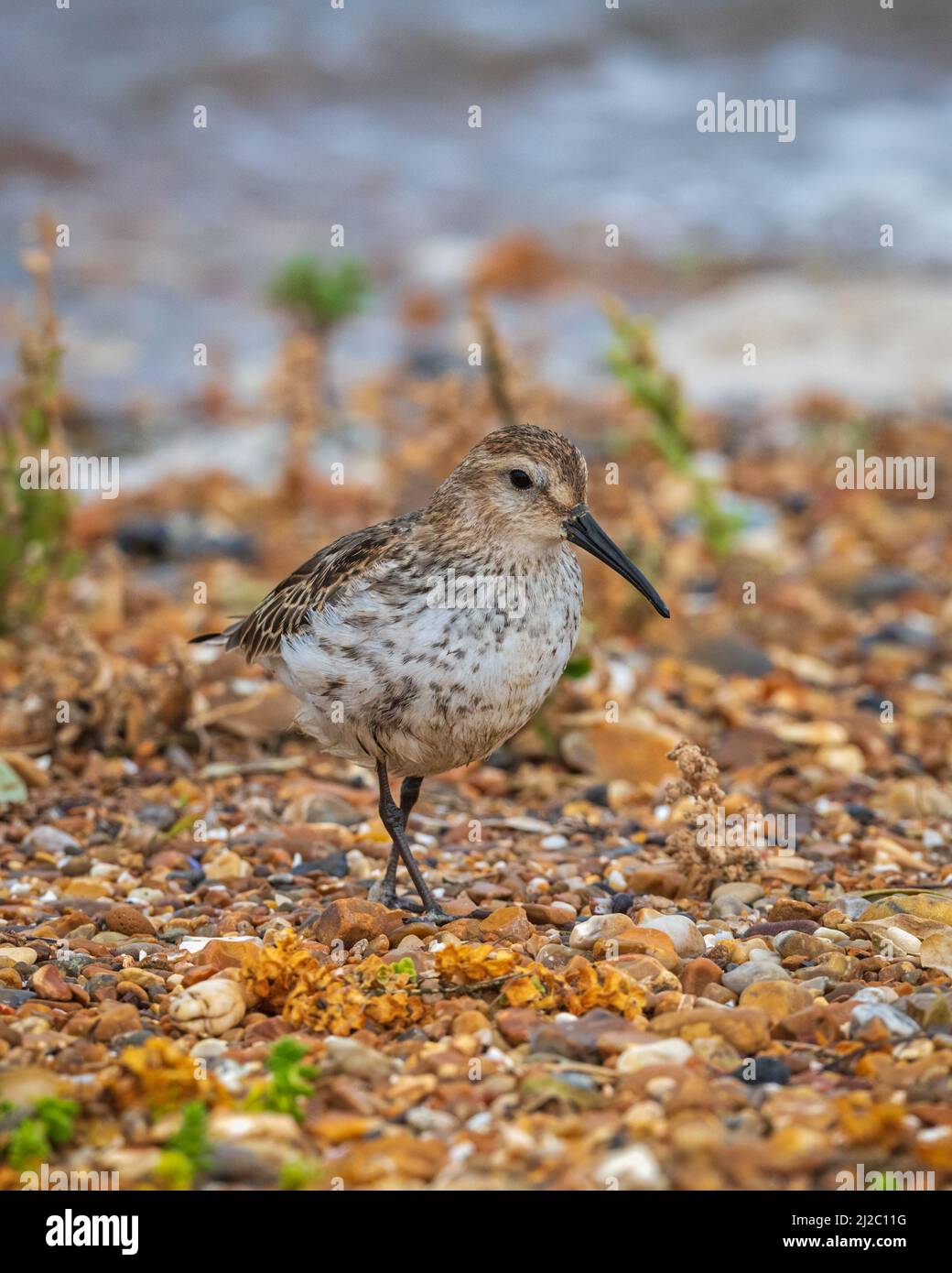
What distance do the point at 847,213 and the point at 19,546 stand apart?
14.8 metres

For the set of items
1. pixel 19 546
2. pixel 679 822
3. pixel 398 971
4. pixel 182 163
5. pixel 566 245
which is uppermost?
pixel 182 163

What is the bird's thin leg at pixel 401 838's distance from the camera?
16.3 ft

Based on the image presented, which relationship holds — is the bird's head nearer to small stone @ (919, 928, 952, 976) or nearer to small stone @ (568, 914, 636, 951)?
small stone @ (568, 914, 636, 951)

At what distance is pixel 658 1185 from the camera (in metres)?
3.23

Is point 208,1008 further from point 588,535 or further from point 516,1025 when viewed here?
point 588,535

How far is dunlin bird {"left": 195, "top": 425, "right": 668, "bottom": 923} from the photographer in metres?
4.66

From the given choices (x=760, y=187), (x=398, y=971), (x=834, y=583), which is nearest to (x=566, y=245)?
(x=760, y=187)

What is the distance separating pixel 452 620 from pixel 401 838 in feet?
2.87

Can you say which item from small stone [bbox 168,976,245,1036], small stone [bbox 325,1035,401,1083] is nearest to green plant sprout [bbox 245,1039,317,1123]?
small stone [bbox 325,1035,401,1083]

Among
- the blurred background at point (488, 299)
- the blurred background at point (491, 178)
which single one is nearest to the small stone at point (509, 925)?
the blurred background at point (488, 299)

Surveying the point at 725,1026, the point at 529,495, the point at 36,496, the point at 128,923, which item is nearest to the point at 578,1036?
the point at 725,1026

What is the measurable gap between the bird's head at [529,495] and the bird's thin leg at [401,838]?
87 centimetres

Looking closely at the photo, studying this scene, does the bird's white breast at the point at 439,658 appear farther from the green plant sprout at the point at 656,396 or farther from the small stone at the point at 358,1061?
the green plant sprout at the point at 656,396

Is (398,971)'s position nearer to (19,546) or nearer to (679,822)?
(679,822)
